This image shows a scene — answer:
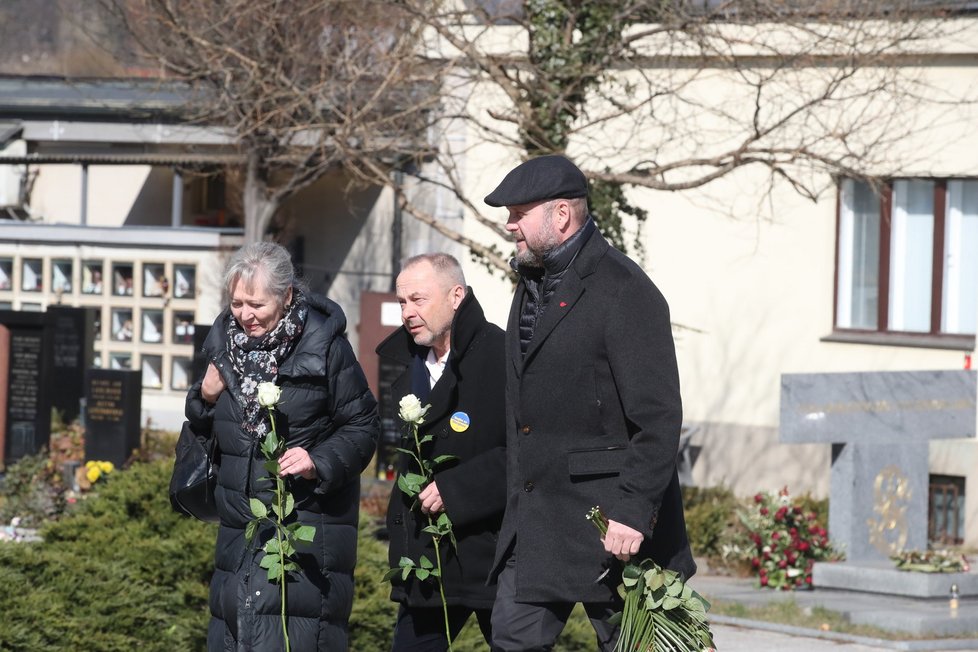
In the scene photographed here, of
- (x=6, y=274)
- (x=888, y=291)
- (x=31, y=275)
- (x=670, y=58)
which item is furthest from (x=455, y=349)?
(x=6, y=274)

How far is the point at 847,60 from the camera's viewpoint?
33.4 feet

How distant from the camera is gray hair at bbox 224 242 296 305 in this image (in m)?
4.98

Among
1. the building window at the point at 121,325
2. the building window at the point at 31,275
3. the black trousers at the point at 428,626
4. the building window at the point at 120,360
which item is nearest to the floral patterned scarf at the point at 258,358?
the black trousers at the point at 428,626

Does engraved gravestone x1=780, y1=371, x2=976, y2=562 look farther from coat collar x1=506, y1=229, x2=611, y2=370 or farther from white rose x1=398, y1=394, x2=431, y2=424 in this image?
coat collar x1=506, y1=229, x2=611, y2=370

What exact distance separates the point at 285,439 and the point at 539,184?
1273 millimetres

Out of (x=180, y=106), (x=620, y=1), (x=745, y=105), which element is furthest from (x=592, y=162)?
(x=180, y=106)

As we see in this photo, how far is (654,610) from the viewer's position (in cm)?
430

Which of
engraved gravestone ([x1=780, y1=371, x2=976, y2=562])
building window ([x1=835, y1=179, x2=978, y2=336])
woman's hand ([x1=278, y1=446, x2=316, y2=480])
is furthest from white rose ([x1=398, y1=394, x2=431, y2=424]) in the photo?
building window ([x1=835, y1=179, x2=978, y2=336])

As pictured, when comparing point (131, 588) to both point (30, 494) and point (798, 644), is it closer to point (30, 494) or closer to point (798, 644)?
point (798, 644)

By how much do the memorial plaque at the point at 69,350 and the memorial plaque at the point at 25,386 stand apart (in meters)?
0.10

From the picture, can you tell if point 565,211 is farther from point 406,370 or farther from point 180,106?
point 180,106

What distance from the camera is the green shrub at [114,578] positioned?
6633 millimetres

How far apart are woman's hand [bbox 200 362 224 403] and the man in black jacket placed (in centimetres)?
61

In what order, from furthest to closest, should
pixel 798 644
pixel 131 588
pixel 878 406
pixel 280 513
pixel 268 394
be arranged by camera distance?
1. pixel 878 406
2. pixel 798 644
3. pixel 131 588
4. pixel 280 513
5. pixel 268 394
